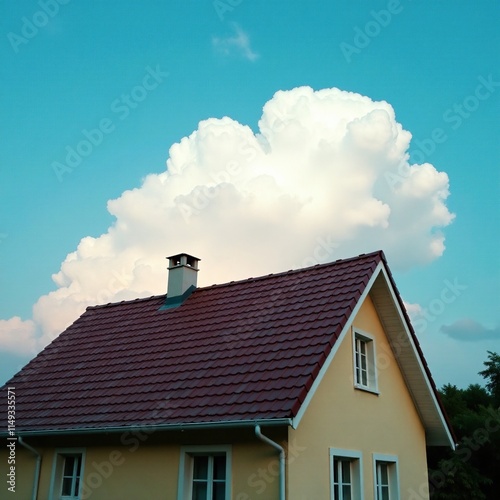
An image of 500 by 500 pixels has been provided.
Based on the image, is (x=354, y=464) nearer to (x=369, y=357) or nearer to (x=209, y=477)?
(x=369, y=357)

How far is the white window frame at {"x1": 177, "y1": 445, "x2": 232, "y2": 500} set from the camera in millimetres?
9602

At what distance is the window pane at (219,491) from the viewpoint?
383 inches

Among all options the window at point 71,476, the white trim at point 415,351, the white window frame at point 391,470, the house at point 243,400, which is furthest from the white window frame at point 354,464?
the window at point 71,476

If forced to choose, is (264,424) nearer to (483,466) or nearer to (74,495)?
(74,495)

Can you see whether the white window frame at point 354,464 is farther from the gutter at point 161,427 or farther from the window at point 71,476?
the window at point 71,476

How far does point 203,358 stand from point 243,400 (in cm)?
226

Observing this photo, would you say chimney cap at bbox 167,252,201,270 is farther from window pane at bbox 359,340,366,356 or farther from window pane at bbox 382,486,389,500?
window pane at bbox 382,486,389,500

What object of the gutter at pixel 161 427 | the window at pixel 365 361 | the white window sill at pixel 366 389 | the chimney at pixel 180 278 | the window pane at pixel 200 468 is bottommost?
the window pane at pixel 200 468

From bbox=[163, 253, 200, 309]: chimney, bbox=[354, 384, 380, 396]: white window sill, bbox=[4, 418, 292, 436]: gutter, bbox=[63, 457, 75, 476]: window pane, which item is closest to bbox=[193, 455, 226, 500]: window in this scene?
bbox=[4, 418, 292, 436]: gutter

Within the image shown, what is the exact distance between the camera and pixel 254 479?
30.3 feet

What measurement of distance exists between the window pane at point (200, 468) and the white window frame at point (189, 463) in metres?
0.08

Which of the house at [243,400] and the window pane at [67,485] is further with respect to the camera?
the window pane at [67,485]

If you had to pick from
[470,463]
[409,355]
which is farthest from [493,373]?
[409,355]

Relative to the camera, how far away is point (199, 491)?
395 inches
